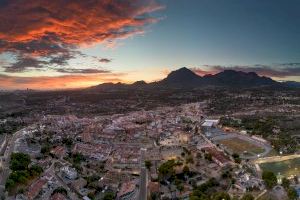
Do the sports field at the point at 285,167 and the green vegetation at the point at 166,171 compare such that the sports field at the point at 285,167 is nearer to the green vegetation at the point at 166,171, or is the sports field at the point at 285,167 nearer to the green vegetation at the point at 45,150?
the green vegetation at the point at 166,171

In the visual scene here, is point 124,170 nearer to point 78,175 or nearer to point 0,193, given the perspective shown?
point 78,175

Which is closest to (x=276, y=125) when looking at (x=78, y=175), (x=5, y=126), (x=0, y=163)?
(x=78, y=175)

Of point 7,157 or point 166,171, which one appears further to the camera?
point 7,157

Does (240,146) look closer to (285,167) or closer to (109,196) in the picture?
(285,167)

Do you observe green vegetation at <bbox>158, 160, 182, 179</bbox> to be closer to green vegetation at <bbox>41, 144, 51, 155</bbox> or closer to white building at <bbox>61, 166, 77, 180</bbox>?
white building at <bbox>61, 166, 77, 180</bbox>

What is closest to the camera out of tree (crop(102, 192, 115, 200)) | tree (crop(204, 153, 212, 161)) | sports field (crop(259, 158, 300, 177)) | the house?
tree (crop(102, 192, 115, 200))

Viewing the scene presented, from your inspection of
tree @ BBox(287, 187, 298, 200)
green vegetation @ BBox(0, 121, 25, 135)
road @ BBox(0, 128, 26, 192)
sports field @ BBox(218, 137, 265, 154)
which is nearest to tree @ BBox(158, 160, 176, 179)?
tree @ BBox(287, 187, 298, 200)

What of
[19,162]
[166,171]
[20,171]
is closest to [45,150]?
[19,162]
